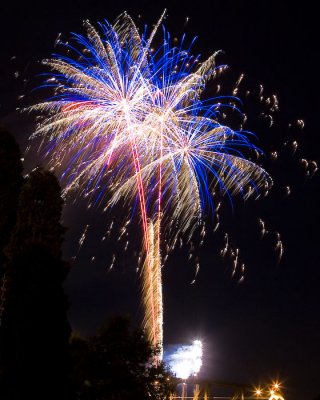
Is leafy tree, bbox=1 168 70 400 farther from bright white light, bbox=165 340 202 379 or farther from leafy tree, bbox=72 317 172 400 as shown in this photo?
bright white light, bbox=165 340 202 379

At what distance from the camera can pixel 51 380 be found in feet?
44.7

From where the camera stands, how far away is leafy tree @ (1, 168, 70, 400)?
13500mm

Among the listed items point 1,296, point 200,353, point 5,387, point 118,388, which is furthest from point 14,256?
point 200,353

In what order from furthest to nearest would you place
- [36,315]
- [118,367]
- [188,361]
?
[188,361], [118,367], [36,315]

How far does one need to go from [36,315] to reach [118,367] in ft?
14.2

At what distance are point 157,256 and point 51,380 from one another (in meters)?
13.6

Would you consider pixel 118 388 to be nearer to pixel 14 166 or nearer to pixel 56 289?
pixel 56 289

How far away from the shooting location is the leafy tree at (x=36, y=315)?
44.3 ft

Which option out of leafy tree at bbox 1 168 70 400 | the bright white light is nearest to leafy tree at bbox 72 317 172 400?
leafy tree at bbox 1 168 70 400

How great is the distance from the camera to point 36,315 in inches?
556

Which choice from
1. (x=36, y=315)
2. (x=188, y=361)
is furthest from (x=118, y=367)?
(x=188, y=361)

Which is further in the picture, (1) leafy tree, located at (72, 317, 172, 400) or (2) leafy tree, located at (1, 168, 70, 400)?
(1) leafy tree, located at (72, 317, 172, 400)

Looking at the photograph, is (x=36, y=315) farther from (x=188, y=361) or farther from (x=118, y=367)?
(x=188, y=361)

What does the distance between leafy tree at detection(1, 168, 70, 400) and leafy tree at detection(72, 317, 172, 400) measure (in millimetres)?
2694
